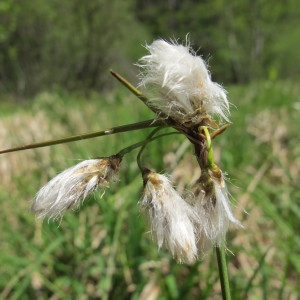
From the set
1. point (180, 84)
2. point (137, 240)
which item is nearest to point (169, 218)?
point (180, 84)

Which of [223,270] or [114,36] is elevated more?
[223,270]

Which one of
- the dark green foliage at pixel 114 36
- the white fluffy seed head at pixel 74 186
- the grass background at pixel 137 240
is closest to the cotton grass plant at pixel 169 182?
the white fluffy seed head at pixel 74 186

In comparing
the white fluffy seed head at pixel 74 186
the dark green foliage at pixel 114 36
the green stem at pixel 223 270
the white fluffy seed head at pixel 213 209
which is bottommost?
the dark green foliage at pixel 114 36

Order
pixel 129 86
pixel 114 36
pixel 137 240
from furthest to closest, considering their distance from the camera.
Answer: pixel 114 36 → pixel 137 240 → pixel 129 86

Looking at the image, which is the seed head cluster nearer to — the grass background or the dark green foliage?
the grass background

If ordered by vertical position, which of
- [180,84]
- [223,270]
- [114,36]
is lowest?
[114,36]

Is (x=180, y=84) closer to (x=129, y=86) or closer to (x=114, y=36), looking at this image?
(x=129, y=86)

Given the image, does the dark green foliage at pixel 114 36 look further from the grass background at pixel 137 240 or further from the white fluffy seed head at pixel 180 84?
the white fluffy seed head at pixel 180 84
